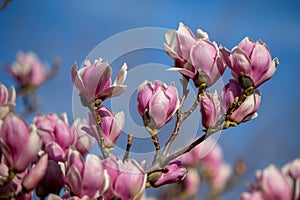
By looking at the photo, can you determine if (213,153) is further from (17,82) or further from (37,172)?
(37,172)

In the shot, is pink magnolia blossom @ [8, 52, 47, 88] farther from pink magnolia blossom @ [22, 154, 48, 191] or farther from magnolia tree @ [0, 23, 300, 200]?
pink magnolia blossom @ [22, 154, 48, 191]

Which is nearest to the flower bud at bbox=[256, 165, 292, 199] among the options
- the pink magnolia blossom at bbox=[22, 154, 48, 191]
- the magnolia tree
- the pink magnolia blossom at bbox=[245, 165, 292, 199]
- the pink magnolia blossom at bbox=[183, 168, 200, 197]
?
the pink magnolia blossom at bbox=[245, 165, 292, 199]

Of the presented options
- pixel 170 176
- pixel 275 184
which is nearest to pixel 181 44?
pixel 170 176

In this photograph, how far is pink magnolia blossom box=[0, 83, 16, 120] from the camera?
799mm

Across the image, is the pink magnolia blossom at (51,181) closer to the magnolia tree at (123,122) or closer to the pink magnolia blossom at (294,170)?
the magnolia tree at (123,122)

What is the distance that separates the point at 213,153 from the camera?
219 cm

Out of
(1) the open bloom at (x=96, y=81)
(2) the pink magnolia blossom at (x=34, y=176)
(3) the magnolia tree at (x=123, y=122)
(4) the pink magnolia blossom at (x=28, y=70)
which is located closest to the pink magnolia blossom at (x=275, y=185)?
(3) the magnolia tree at (x=123, y=122)

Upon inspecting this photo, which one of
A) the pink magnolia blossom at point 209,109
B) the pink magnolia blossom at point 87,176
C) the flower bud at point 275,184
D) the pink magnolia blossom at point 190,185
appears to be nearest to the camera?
the pink magnolia blossom at point 87,176

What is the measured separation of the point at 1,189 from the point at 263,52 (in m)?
0.48

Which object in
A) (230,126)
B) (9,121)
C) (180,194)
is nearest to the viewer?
(9,121)

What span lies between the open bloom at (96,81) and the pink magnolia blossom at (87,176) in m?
0.12

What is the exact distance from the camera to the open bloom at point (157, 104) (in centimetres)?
79

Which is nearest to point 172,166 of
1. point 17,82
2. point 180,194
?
point 180,194

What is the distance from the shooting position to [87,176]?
702 millimetres
